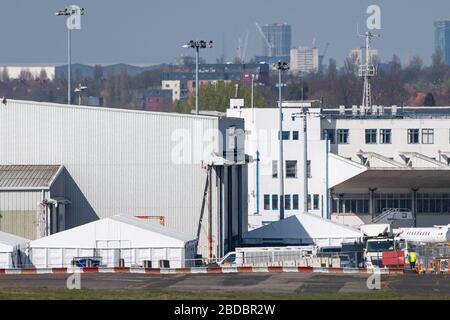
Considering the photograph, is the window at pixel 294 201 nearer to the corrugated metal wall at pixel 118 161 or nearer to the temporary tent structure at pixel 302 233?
the temporary tent structure at pixel 302 233

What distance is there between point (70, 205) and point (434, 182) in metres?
52.3

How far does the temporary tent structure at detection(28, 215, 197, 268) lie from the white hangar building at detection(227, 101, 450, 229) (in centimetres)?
5079

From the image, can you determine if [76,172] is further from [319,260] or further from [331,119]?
[331,119]

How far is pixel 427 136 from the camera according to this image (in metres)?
145

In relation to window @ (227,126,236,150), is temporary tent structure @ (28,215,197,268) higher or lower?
lower

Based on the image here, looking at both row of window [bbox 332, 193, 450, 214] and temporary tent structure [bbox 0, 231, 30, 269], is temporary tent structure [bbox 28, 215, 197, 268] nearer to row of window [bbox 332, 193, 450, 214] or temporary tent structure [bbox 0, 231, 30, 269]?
temporary tent structure [bbox 0, 231, 30, 269]

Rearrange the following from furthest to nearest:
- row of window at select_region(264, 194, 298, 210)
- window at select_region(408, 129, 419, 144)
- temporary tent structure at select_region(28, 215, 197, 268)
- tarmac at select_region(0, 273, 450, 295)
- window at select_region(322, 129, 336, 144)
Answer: window at select_region(322, 129, 336, 144), window at select_region(408, 129, 419, 144), row of window at select_region(264, 194, 298, 210), temporary tent structure at select_region(28, 215, 197, 268), tarmac at select_region(0, 273, 450, 295)

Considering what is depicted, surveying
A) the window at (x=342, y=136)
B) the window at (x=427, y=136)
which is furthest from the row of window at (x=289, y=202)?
the window at (x=427, y=136)

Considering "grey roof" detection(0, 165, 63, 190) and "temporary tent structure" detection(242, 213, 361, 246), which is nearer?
"grey roof" detection(0, 165, 63, 190)

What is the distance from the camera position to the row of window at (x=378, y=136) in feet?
475

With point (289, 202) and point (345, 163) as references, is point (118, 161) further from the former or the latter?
point (289, 202)

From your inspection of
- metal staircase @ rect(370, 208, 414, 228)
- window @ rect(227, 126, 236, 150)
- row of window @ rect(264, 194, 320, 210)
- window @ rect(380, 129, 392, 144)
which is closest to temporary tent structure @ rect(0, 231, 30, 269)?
window @ rect(227, 126, 236, 150)

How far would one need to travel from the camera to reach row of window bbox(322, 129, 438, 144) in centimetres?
14475
